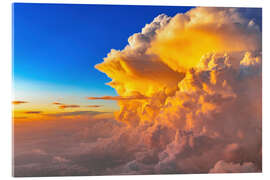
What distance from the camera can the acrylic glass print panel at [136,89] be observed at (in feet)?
12.8

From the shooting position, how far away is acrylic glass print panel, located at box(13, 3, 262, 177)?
3906 millimetres

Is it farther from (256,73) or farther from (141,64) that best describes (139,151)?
(256,73)

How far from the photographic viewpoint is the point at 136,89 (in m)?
4.19

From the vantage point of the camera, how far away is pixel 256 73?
13.5 ft

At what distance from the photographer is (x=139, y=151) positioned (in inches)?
159

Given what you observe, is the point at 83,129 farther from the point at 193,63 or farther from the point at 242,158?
the point at 242,158

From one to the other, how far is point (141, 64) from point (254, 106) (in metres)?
1.81
